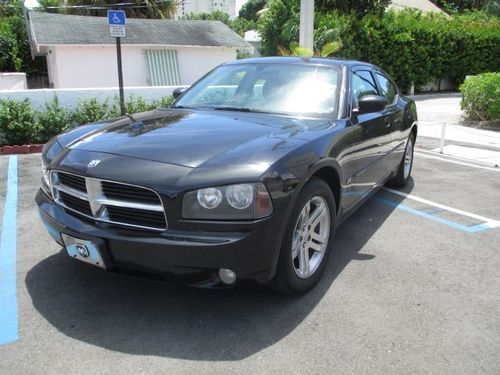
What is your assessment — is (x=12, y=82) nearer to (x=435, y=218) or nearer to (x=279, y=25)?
(x=279, y=25)

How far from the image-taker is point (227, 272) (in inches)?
104

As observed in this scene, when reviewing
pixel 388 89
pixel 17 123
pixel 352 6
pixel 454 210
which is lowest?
pixel 454 210

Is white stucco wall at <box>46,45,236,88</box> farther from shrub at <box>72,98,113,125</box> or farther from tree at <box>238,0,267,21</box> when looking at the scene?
tree at <box>238,0,267,21</box>

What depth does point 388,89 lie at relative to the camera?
223 inches

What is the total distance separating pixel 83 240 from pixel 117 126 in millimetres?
1089

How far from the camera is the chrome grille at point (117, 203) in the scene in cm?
266

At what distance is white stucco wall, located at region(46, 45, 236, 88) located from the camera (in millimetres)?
16781

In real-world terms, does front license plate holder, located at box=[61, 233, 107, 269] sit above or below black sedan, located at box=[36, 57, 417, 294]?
below

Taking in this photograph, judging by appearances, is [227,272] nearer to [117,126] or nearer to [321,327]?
[321,327]

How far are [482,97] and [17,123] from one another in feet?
36.2

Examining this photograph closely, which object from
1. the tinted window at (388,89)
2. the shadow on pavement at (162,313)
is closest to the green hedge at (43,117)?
the tinted window at (388,89)

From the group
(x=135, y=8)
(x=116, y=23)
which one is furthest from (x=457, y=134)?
(x=135, y=8)

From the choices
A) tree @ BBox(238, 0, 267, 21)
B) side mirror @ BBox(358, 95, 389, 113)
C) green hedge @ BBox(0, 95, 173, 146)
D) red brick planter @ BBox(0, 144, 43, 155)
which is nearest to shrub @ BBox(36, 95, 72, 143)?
green hedge @ BBox(0, 95, 173, 146)

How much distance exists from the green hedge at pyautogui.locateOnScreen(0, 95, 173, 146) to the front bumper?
638 cm
